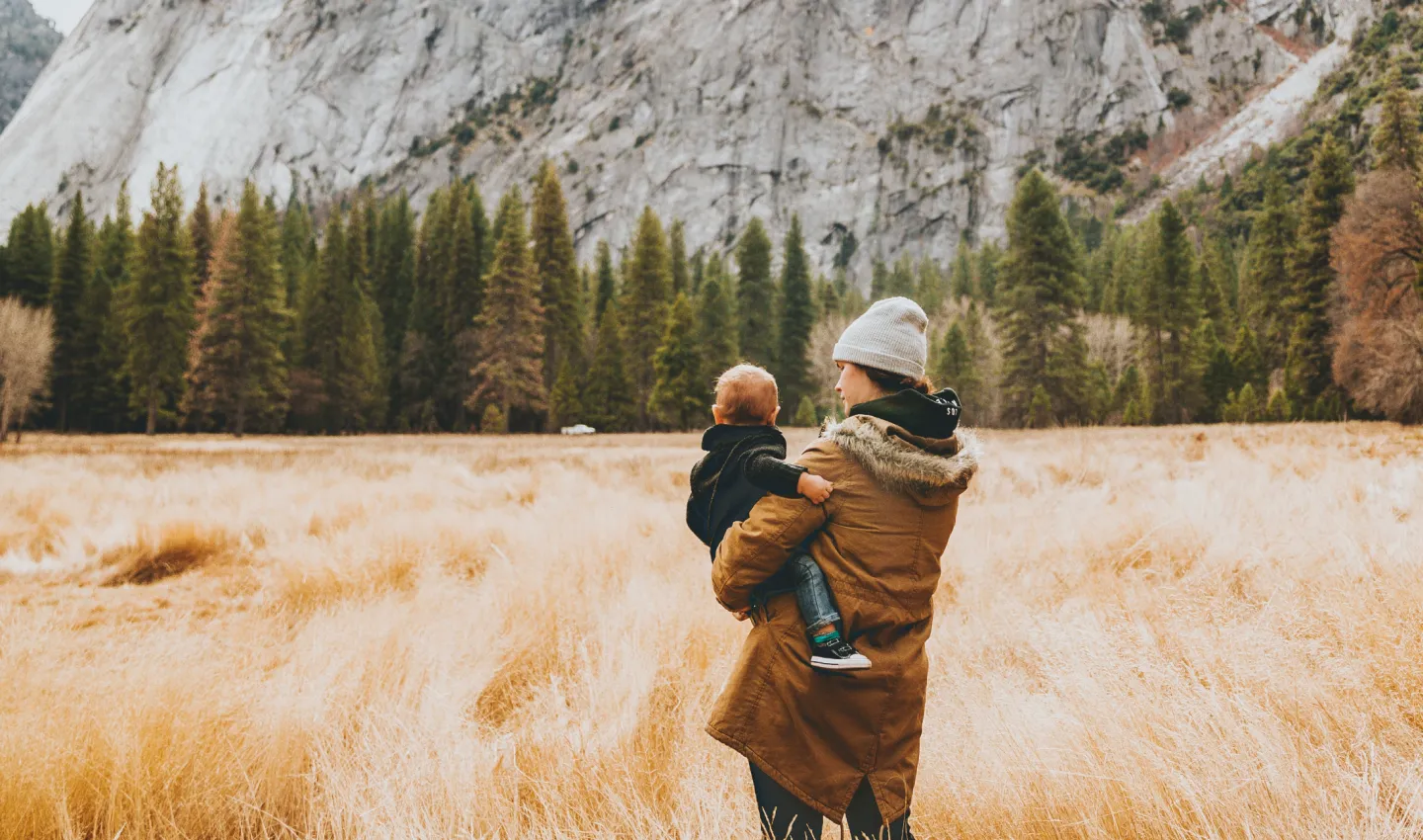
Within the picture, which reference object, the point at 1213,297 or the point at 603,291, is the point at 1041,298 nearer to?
the point at 1213,297

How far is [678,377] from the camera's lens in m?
43.4

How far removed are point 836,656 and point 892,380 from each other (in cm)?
76

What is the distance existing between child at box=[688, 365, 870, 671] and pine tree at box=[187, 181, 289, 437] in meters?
39.6

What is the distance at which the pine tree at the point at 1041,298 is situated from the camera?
112 feet

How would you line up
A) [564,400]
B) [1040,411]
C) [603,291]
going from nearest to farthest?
[1040,411], [564,400], [603,291]

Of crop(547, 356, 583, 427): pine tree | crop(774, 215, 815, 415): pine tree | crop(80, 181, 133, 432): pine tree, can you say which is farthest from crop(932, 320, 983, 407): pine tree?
crop(80, 181, 133, 432): pine tree

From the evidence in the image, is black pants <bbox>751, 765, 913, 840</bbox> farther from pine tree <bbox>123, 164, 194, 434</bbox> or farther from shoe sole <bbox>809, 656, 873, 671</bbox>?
pine tree <bbox>123, 164, 194, 434</bbox>

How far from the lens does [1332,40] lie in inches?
4911

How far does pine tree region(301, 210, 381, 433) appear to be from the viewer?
1617 inches

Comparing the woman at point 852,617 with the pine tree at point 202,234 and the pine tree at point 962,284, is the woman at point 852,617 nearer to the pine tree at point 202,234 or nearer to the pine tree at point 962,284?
the pine tree at point 202,234

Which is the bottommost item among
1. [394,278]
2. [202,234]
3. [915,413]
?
[915,413]

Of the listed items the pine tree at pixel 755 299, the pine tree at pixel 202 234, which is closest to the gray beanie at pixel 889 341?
the pine tree at pixel 755 299

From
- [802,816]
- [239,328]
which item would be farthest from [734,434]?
[239,328]

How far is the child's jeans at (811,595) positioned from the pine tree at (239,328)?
40.0m
